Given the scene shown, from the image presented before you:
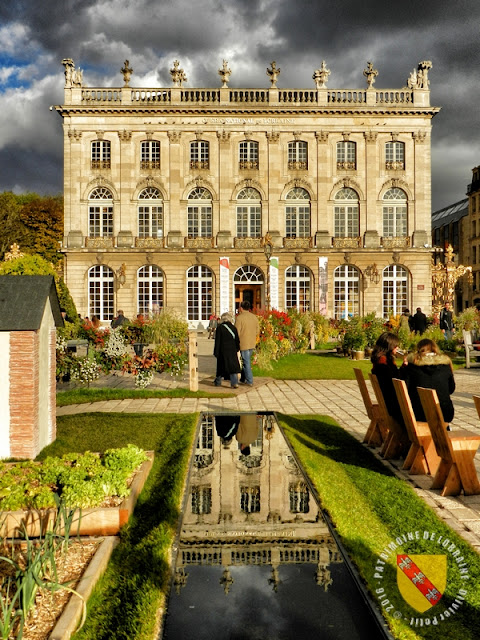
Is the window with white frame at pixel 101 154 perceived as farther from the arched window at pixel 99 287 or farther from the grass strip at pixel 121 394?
the grass strip at pixel 121 394

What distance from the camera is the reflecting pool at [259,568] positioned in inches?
120

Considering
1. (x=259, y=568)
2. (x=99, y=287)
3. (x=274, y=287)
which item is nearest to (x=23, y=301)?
(x=259, y=568)

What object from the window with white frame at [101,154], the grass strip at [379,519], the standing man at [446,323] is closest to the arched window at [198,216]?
the window with white frame at [101,154]

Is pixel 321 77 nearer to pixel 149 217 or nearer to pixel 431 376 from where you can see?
pixel 149 217

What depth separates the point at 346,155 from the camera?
33.5 meters

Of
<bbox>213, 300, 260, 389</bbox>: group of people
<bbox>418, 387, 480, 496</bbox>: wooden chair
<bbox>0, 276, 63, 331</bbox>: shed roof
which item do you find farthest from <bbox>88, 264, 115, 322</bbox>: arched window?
<bbox>418, 387, 480, 496</bbox>: wooden chair

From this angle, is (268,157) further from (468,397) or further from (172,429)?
(172,429)

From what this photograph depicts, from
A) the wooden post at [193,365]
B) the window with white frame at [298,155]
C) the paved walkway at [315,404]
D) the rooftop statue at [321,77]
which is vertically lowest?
the paved walkway at [315,404]

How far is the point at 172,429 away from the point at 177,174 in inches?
1068

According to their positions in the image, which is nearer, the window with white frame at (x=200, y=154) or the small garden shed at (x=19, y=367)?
the small garden shed at (x=19, y=367)

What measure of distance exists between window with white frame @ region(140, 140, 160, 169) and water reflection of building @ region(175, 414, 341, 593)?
2885 cm

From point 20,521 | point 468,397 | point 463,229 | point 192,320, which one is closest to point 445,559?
point 20,521

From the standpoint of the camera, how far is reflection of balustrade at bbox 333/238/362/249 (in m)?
33.0
